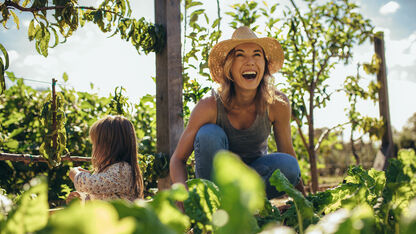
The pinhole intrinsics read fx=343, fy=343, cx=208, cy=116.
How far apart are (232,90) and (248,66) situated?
0.22 meters

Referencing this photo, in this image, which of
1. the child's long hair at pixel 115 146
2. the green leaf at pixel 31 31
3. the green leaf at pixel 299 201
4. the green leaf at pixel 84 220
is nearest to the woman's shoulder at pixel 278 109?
the child's long hair at pixel 115 146

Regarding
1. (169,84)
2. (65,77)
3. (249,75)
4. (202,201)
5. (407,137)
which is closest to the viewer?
(202,201)

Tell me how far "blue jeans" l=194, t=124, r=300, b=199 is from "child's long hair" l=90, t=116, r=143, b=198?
0.60 meters

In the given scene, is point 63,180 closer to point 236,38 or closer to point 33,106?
point 33,106

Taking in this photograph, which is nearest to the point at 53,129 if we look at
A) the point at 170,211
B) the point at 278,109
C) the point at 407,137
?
the point at 278,109

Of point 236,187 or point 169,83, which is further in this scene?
point 169,83

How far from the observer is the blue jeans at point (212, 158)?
5.70 ft

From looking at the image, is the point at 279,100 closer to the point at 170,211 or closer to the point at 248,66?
the point at 248,66

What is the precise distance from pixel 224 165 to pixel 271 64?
87.4 inches

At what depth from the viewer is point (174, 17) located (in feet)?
7.75

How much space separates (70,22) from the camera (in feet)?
6.02

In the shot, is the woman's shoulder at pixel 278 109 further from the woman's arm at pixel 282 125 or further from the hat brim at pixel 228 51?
the hat brim at pixel 228 51

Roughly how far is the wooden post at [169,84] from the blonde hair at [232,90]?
0.32 metres

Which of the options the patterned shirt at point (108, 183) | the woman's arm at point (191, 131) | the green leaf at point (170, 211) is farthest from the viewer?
the patterned shirt at point (108, 183)
